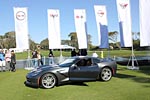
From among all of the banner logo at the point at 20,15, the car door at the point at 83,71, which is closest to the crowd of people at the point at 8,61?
the banner logo at the point at 20,15

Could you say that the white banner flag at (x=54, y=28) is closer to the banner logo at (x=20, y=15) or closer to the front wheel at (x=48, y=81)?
the banner logo at (x=20, y=15)

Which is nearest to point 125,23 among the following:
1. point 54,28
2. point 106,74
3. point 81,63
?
point 54,28

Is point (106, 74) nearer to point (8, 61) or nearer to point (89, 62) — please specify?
point (89, 62)

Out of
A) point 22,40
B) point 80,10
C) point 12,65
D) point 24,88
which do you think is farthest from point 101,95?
point 80,10

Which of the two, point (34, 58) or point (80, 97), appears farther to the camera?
point (34, 58)

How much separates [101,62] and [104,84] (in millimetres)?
1384

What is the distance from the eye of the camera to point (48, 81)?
546 inches

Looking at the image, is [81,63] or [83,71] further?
[81,63]

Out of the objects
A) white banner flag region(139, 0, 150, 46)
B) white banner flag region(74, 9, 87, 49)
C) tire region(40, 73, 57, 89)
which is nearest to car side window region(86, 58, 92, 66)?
tire region(40, 73, 57, 89)

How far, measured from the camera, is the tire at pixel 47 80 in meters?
13.8

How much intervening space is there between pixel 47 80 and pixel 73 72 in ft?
4.34

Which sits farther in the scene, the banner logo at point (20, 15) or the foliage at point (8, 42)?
the foliage at point (8, 42)

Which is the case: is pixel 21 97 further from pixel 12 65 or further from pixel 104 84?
pixel 12 65

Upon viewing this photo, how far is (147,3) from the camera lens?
18.8 metres
